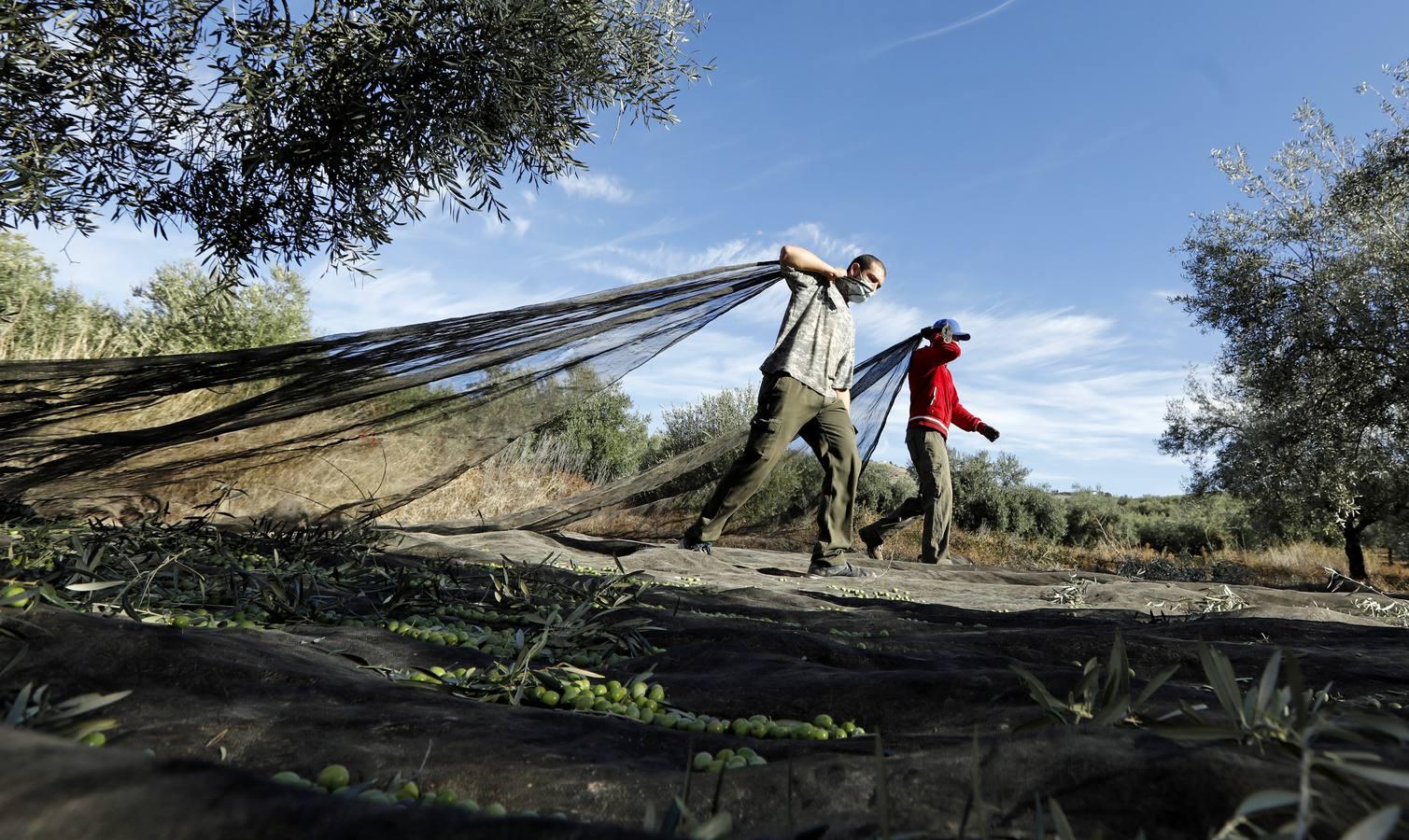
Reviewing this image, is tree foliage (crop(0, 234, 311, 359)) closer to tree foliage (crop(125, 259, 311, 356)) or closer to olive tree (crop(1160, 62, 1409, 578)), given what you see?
tree foliage (crop(125, 259, 311, 356))

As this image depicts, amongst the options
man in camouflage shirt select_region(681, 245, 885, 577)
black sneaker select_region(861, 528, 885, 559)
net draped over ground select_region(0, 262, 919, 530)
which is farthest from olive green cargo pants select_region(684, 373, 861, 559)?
black sneaker select_region(861, 528, 885, 559)

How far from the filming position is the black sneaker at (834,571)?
6652 mm

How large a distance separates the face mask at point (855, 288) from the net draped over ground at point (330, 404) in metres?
0.69

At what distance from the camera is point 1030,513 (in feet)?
57.6

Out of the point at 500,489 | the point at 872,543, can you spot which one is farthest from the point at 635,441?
the point at 872,543

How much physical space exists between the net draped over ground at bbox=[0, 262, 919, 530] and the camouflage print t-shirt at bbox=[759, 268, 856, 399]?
35cm

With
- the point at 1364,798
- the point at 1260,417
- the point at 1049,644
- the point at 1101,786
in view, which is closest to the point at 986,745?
the point at 1101,786

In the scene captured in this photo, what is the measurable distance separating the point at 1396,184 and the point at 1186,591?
482 inches

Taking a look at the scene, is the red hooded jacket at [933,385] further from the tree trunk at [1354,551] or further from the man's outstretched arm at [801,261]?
the tree trunk at [1354,551]

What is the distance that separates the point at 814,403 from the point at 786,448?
0.45 m

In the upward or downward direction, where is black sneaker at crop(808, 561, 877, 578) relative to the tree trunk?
downward

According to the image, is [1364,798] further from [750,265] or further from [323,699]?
[750,265]

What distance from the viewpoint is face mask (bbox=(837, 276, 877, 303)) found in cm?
687

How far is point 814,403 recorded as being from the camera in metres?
6.61
